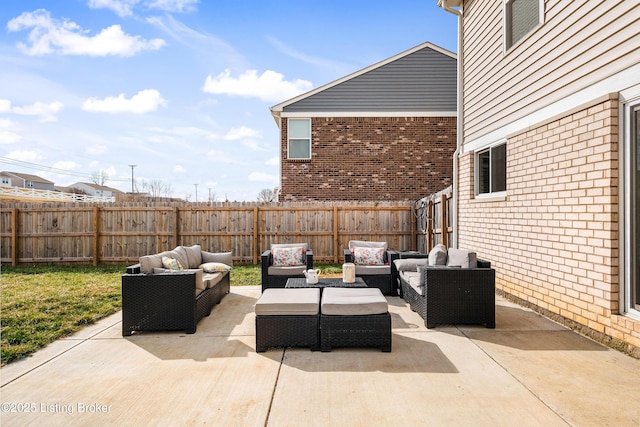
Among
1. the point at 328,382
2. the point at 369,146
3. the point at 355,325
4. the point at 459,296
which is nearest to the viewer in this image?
the point at 328,382

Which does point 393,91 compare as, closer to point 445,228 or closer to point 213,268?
point 445,228

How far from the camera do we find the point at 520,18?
6.05 metres

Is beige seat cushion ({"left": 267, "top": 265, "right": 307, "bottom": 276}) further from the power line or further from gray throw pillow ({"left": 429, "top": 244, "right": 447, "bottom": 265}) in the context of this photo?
the power line

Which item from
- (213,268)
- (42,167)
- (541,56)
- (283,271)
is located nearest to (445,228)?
(283,271)

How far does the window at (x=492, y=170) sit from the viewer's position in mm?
6595

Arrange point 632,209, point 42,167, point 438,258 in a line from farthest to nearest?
point 42,167 → point 438,258 → point 632,209

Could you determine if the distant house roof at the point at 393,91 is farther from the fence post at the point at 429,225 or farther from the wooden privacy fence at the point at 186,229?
the fence post at the point at 429,225

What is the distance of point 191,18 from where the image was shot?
28.5ft

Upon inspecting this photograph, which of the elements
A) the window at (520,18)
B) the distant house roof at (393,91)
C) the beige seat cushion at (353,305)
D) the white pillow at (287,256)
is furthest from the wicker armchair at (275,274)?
the distant house roof at (393,91)

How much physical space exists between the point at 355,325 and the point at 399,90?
10350 millimetres

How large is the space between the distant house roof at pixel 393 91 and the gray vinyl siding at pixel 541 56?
455 centimetres

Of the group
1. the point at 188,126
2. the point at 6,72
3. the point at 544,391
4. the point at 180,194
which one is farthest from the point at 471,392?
the point at 180,194

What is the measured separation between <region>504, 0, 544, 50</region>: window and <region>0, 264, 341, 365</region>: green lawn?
19.6ft

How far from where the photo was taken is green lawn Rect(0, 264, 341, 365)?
14.7 ft
